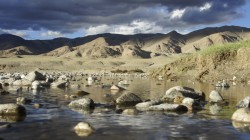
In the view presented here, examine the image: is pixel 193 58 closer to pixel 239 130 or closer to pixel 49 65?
pixel 239 130

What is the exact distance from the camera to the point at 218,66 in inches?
2004

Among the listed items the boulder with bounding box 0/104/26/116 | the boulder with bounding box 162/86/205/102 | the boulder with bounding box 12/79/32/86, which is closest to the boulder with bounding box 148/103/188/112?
the boulder with bounding box 162/86/205/102

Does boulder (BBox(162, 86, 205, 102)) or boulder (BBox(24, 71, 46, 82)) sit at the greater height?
boulder (BBox(24, 71, 46, 82))

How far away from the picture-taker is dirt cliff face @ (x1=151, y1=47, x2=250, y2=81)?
4950cm

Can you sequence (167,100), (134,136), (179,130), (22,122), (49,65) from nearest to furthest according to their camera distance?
1. (134,136)
2. (179,130)
3. (22,122)
4. (167,100)
5. (49,65)

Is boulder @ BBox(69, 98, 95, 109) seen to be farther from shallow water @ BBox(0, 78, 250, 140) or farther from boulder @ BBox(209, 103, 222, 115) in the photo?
boulder @ BBox(209, 103, 222, 115)

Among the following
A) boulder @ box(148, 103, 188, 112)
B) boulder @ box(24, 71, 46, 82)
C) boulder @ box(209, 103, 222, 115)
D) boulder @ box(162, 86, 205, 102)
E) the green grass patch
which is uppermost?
the green grass patch

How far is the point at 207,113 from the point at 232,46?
3421 centimetres

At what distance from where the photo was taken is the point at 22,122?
15.9 m

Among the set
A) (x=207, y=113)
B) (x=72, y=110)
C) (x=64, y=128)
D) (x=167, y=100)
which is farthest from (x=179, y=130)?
(x=167, y=100)

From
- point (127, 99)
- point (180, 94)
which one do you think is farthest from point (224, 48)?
point (127, 99)

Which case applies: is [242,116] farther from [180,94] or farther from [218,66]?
[218,66]

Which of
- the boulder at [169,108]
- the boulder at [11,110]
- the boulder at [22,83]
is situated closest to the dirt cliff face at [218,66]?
the boulder at [22,83]

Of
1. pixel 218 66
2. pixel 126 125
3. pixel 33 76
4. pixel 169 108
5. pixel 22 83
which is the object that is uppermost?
pixel 218 66
